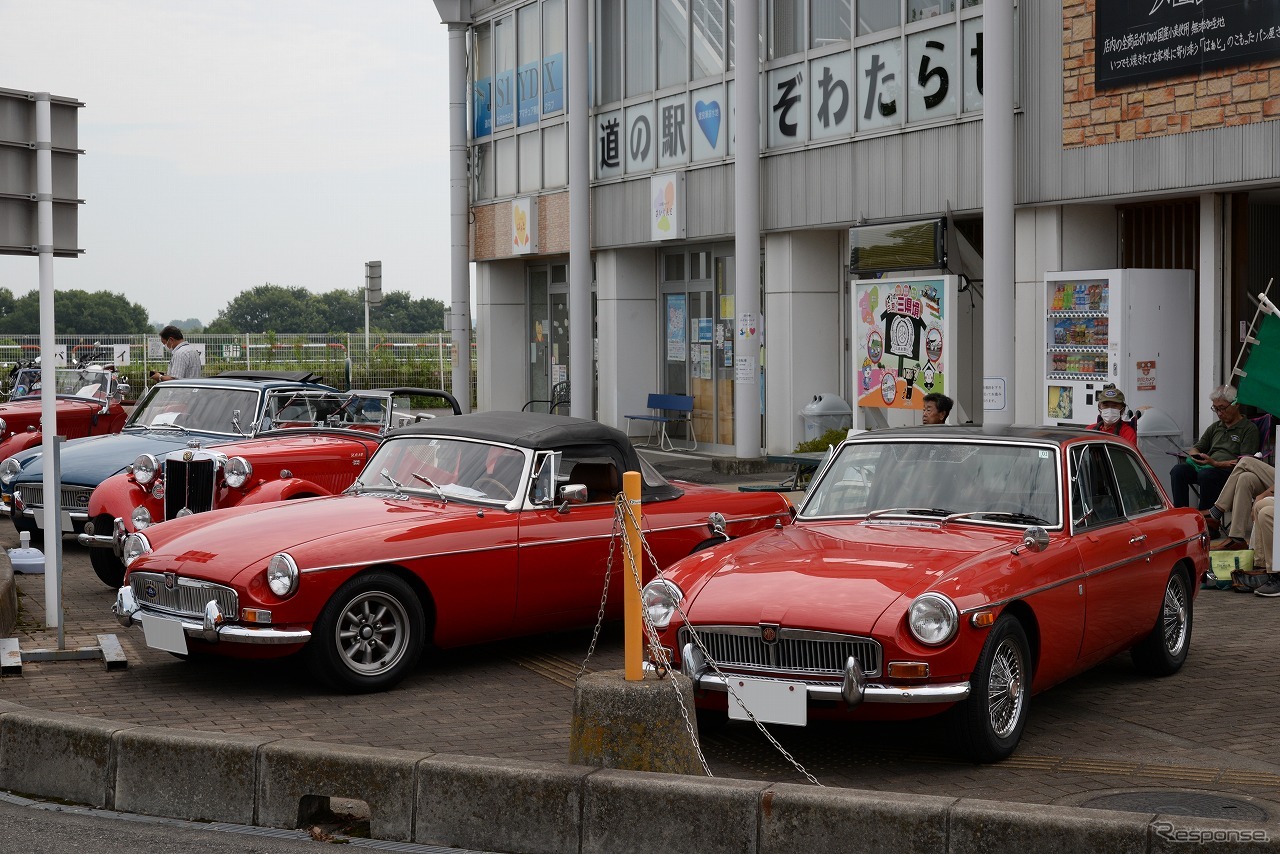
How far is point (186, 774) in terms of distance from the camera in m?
5.80

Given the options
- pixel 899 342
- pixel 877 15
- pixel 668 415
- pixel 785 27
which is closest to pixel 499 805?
pixel 899 342

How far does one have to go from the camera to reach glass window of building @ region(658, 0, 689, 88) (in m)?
22.1

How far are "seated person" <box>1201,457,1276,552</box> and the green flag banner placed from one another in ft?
1.60

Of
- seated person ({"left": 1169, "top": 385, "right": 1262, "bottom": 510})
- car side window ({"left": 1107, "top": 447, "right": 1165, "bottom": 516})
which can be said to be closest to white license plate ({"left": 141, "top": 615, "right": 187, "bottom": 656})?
car side window ({"left": 1107, "top": 447, "right": 1165, "bottom": 516})

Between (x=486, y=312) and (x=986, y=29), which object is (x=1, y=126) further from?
(x=486, y=312)

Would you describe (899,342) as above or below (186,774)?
above

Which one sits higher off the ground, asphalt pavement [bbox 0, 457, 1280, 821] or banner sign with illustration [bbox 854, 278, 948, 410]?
banner sign with illustration [bbox 854, 278, 948, 410]

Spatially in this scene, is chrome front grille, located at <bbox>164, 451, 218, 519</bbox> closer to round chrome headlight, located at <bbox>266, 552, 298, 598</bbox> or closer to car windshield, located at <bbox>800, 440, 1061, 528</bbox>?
round chrome headlight, located at <bbox>266, 552, 298, 598</bbox>

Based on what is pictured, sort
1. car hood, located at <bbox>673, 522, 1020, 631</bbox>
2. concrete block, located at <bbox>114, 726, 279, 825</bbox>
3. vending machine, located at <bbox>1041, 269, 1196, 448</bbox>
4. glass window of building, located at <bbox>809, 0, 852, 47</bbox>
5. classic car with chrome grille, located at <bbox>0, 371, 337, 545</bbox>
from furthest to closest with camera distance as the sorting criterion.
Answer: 1. glass window of building, located at <bbox>809, 0, 852, 47</bbox>
2. vending machine, located at <bbox>1041, 269, 1196, 448</bbox>
3. classic car with chrome grille, located at <bbox>0, 371, 337, 545</bbox>
4. car hood, located at <bbox>673, 522, 1020, 631</bbox>
5. concrete block, located at <bbox>114, 726, 279, 825</bbox>

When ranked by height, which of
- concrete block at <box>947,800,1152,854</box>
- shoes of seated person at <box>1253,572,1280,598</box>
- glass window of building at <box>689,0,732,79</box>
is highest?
glass window of building at <box>689,0,732,79</box>

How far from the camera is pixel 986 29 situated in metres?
14.9

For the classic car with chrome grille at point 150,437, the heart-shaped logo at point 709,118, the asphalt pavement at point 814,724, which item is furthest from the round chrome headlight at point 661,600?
the heart-shaped logo at point 709,118

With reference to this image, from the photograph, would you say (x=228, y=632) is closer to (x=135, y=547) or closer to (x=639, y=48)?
(x=135, y=547)

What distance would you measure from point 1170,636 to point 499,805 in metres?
4.37
